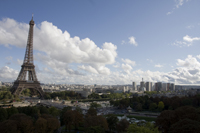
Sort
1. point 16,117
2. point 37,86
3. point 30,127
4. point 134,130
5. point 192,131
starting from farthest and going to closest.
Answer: point 37,86 → point 16,117 → point 30,127 → point 134,130 → point 192,131

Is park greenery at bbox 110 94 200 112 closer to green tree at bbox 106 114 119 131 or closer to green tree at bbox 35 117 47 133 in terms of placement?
green tree at bbox 106 114 119 131

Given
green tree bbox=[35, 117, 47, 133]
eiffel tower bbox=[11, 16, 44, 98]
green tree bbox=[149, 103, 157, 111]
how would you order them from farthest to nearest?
eiffel tower bbox=[11, 16, 44, 98] < green tree bbox=[149, 103, 157, 111] < green tree bbox=[35, 117, 47, 133]

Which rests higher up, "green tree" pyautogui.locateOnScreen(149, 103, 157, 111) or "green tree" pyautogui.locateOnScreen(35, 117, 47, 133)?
"green tree" pyautogui.locateOnScreen(35, 117, 47, 133)

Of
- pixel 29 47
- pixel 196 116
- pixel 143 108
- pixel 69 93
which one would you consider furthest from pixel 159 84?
pixel 196 116

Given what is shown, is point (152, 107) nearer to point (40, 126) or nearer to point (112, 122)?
point (112, 122)

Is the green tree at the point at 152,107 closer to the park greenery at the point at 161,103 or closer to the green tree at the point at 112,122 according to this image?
the park greenery at the point at 161,103

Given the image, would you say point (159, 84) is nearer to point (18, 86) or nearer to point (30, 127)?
point (18, 86)

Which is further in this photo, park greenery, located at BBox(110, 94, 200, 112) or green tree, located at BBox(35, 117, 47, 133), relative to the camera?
park greenery, located at BBox(110, 94, 200, 112)

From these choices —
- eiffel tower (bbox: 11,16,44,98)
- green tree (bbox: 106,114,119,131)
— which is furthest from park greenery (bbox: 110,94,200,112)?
eiffel tower (bbox: 11,16,44,98)

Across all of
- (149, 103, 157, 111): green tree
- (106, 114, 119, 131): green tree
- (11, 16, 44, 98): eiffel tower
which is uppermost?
(11, 16, 44, 98): eiffel tower

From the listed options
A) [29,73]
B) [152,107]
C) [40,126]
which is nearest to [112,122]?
[40,126]

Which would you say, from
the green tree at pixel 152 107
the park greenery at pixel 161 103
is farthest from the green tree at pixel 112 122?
the green tree at pixel 152 107
